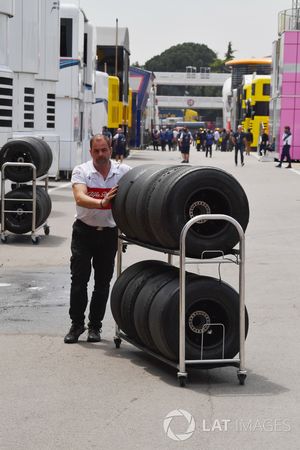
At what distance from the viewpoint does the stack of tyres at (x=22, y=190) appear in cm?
1689

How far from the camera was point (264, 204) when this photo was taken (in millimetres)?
25578

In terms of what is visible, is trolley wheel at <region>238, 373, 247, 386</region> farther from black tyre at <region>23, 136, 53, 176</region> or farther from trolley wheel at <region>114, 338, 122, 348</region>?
black tyre at <region>23, 136, 53, 176</region>

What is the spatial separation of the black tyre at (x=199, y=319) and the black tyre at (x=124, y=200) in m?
0.71

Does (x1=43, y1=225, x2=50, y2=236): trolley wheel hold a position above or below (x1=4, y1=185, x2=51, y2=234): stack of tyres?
below

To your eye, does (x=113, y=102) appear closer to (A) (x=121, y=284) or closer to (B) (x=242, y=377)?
(A) (x=121, y=284)

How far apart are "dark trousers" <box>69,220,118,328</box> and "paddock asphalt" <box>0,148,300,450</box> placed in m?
0.31

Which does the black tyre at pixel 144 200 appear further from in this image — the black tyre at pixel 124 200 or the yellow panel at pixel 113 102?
the yellow panel at pixel 113 102

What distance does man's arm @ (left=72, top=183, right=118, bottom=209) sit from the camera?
343 inches

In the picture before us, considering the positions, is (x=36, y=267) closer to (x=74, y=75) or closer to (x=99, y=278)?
(x=99, y=278)

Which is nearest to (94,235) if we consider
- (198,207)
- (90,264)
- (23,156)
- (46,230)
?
(90,264)

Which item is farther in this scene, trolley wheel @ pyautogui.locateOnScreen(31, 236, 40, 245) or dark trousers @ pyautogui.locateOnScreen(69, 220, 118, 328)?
trolley wheel @ pyautogui.locateOnScreen(31, 236, 40, 245)

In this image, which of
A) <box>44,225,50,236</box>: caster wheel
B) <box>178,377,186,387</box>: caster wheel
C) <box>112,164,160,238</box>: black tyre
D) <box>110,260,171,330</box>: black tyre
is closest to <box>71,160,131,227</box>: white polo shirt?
<box>112,164,160,238</box>: black tyre

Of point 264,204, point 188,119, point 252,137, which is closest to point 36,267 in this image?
point 264,204

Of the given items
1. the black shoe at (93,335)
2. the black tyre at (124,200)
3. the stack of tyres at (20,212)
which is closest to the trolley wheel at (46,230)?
the stack of tyres at (20,212)
